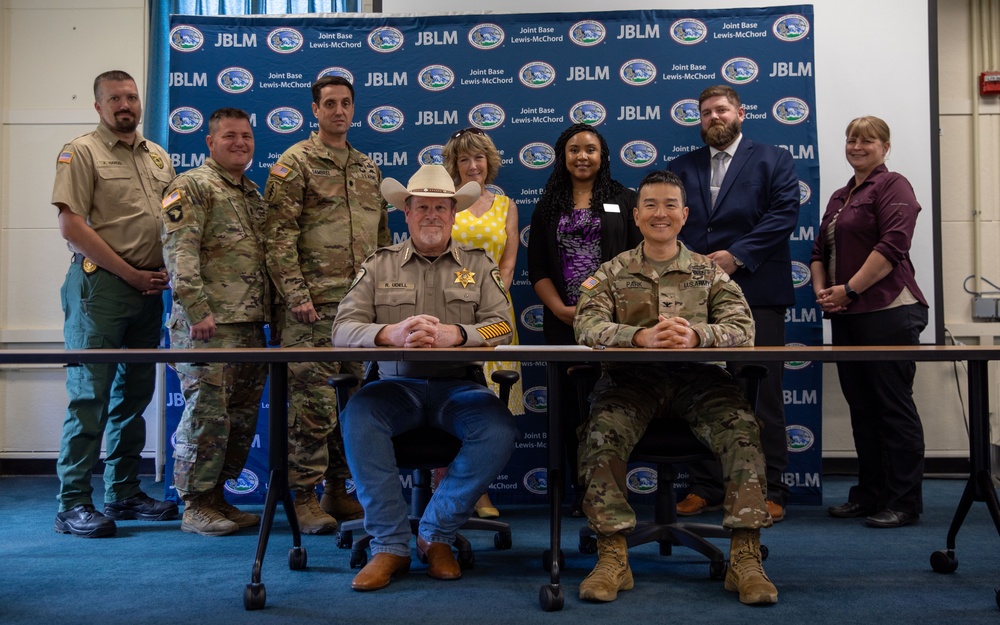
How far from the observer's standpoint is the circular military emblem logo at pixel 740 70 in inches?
177

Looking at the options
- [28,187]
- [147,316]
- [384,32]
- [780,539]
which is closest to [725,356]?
[780,539]

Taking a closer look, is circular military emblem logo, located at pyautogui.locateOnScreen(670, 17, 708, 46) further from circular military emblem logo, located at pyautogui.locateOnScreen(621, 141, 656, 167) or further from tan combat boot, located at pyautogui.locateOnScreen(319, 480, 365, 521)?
tan combat boot, located at pyautogui.locateOnScreen(319, 480, 365, 521)

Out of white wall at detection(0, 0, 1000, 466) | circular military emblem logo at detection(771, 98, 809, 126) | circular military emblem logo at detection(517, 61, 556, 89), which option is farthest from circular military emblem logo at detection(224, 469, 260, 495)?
circular military emblem logo at detection(771, 98, 809, 126)

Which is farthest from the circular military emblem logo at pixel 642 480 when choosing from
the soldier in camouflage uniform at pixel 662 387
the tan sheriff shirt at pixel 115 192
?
the tan sheriff shirt at pixel 115 192

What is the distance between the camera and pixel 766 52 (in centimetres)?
449

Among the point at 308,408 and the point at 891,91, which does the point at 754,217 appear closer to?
the point at 891,91

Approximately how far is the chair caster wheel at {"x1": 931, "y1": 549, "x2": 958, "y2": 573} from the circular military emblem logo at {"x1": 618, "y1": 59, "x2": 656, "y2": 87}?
108 inches

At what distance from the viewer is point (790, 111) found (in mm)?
4477

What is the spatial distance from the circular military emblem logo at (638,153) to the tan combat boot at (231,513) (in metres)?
2.62

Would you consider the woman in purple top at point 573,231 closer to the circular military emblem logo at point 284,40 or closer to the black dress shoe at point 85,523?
the circular military emblem logo at point 284,40

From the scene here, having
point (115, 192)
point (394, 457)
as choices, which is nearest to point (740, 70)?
point (394, 457)

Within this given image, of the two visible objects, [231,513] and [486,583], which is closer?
[486,583]

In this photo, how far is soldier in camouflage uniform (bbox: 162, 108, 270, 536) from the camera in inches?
141

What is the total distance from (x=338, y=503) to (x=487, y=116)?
2.19m
